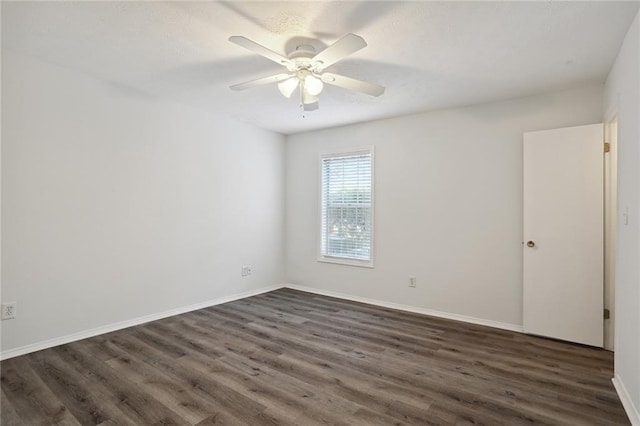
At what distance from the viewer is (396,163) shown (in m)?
4.36

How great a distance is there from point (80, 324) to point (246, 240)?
2.17 m

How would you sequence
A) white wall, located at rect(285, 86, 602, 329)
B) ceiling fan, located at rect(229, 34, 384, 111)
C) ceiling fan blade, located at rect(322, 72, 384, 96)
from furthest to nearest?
white wall, located at rect(285, 86, 602, 329)
ceiling fan blade, located at rect(322, 72, 384, 96)
ceiling fan, located at rect(229, 34, 384, 111)

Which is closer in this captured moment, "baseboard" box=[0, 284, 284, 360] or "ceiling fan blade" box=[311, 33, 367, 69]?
"ceiling fan blade" box=[311, 33, 367, 69]

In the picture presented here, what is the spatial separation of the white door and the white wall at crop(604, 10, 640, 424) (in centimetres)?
74

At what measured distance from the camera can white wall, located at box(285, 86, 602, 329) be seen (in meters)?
3.54

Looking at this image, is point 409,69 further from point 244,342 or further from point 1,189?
point 1,189

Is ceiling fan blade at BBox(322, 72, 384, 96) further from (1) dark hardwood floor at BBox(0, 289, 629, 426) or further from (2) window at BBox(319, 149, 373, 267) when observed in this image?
(1) dark hardwood floor at BBox(0, 289, 629, 426)

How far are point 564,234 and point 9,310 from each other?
494 centimetres

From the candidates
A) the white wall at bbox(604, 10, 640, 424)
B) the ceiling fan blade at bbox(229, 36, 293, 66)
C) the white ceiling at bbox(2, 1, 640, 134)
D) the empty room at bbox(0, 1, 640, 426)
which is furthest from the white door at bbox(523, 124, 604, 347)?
the ceiling fan blade at bbox(229, 36, 293, 66)

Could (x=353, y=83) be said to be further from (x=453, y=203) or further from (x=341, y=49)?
(x=453, y=203)

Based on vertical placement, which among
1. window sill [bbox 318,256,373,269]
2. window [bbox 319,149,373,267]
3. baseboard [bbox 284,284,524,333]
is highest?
window [bbox 319,149,373,267]

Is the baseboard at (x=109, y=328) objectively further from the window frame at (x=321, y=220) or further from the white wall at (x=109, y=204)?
the window frame at (x=321, y=220)

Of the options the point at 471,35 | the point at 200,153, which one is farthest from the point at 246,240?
the point at 471,35

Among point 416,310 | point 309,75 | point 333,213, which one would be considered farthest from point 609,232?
point 333,213
